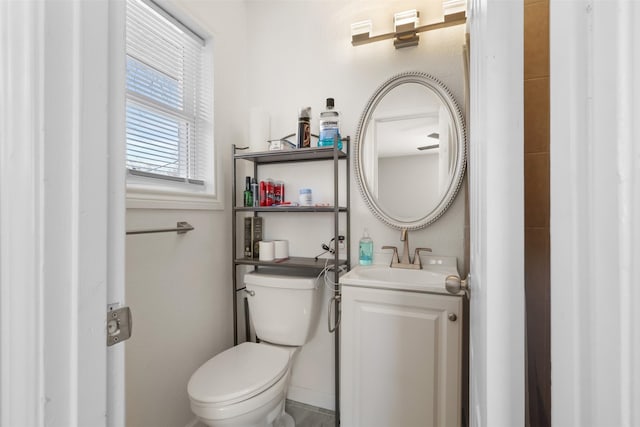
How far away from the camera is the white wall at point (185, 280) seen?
3.91ft

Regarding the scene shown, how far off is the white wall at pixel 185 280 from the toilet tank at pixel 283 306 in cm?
27

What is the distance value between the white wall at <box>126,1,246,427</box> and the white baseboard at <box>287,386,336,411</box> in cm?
50

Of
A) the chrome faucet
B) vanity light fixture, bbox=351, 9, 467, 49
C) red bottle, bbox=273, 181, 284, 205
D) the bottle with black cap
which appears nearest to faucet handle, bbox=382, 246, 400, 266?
the chrome faucet

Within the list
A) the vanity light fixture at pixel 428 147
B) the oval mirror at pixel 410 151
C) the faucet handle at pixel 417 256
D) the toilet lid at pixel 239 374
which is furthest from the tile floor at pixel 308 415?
the vanity light fixture at pixel 428 147

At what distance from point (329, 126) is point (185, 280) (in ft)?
3.57

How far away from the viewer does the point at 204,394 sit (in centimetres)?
108

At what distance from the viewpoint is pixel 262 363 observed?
Answer: 129cm

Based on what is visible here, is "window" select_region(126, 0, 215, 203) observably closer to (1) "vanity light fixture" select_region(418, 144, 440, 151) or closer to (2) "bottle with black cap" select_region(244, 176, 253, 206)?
(2) "bottle with black cap" select_region(244, 176, 253, 206)

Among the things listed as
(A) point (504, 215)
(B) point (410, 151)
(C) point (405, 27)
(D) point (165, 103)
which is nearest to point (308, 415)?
(B) point (410, 151)

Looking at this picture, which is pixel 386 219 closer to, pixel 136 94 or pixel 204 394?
pixel 204 394

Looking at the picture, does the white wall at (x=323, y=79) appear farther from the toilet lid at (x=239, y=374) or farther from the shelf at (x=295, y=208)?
the toilet lid at (x=239, y=374)
